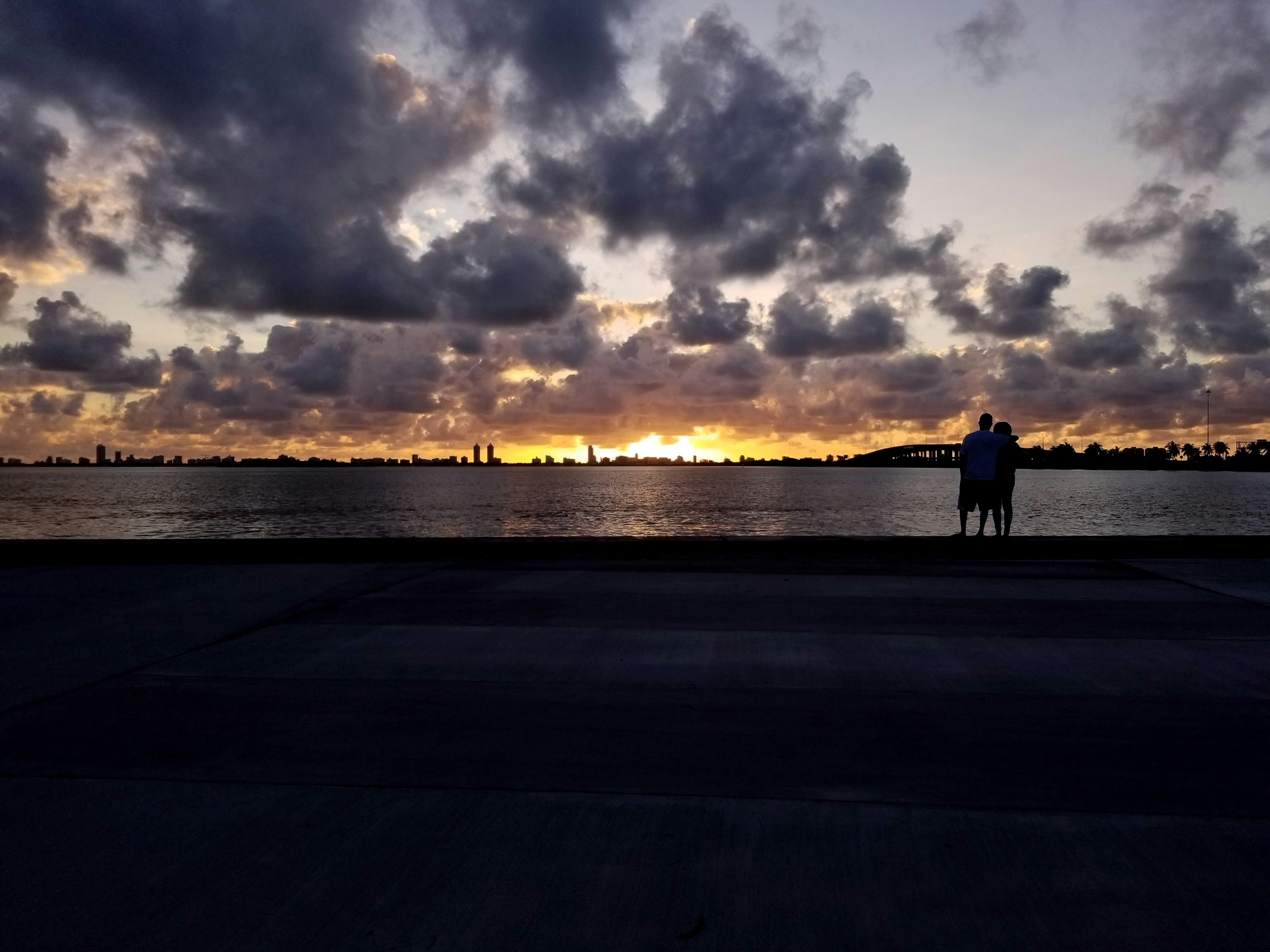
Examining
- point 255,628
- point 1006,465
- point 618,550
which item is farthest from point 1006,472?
A: point 255,628

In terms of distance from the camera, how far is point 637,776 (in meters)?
3.94

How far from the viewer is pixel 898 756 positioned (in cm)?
418

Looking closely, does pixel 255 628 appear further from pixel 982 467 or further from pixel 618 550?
pixel 982 467

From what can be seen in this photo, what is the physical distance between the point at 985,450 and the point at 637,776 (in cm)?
1116

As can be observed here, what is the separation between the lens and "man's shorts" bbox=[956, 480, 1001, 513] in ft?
44.3

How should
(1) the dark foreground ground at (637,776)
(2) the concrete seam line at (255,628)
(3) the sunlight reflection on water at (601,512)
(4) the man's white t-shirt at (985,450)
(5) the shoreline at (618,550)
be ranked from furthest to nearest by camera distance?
1. (3) the sunlight reflection on water at (601,512)
2. (4) the man's white t-shirt at (985,450)
3. (5) the shoreline at (618,550)
4. (2) the concrete seam line at (255,628)
5. (1) the dark foreground ground at (637,776)

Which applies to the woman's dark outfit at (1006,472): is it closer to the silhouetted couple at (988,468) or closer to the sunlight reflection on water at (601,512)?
the silhouetted couple at (988,468)

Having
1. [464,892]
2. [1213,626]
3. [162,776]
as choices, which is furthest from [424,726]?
[1213,626]

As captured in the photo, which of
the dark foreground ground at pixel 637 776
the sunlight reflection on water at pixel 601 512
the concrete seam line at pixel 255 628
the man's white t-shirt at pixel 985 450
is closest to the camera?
the dark foreground ground at pixel 637 776

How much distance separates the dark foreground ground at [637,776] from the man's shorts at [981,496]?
16.9ft

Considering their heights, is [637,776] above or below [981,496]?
below

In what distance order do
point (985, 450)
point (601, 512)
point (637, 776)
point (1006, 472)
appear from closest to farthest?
point (637, 776)
point (985, 450)
point (1006, 472)
point (601, 512)

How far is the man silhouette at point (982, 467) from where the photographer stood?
44.0 ft

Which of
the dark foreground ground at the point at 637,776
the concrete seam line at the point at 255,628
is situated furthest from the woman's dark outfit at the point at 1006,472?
the concrete seam line at the point at 255,628
